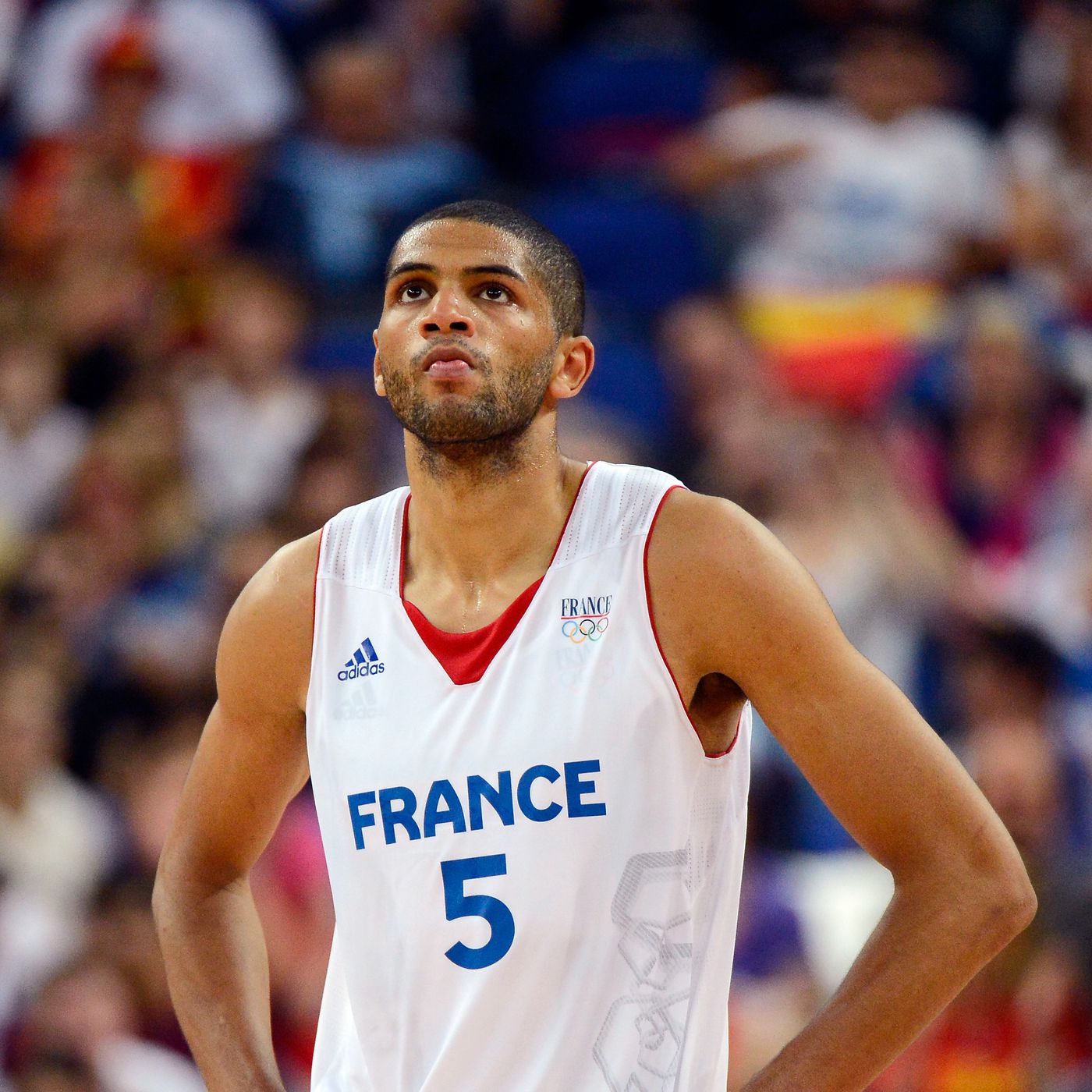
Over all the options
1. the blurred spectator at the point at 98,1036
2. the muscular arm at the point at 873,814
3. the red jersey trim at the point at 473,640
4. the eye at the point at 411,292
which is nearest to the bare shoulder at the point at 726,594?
the muscular arm at the point at 873,814

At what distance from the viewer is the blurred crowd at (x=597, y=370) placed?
602cm

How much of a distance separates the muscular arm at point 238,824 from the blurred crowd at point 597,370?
2.41 meters

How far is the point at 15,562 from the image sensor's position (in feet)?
24.8

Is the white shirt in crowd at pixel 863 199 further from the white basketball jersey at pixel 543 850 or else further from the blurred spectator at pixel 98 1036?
the white basketball jersey at pixel 543 850

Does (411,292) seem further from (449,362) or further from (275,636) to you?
(275,636)

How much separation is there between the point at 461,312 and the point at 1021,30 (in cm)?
671

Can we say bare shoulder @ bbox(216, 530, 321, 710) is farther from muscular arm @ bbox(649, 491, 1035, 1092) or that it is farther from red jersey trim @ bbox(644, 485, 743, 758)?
muscular arm @ bbox(649, 491, 1035, 1092)

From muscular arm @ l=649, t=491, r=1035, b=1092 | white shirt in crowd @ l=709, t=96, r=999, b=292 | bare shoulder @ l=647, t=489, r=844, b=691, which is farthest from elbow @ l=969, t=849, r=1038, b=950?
white shirt in crowd @ l=709, t=96, r=999, b=292

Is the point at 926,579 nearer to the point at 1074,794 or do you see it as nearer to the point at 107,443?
the point at 1074,794

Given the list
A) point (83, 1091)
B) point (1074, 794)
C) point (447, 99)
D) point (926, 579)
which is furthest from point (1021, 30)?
point (83, 1091)

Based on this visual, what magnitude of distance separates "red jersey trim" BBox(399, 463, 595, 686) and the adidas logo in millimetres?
85

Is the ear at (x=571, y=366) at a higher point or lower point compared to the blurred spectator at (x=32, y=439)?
lower

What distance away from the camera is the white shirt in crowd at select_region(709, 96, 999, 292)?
8109mm

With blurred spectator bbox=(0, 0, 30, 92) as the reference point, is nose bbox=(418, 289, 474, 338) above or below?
below
